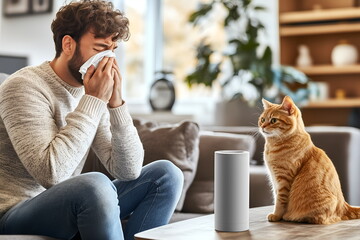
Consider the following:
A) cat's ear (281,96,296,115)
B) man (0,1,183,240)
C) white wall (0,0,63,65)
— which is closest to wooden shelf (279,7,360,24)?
white wall (0,0,63,65)

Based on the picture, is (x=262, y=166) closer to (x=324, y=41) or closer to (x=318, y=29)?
(x=318, y=29)

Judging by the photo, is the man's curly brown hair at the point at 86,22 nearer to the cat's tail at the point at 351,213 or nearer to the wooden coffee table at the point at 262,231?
the wooden coffee table at the point at 262,231

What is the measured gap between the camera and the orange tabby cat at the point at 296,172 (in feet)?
5.24

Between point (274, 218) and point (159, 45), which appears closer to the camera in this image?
point (274, 218)

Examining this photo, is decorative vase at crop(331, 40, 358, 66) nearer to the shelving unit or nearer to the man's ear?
the shelving unit

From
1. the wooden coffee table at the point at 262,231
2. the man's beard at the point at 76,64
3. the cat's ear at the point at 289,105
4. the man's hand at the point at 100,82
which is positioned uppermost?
the man's beard at the point at 76,64

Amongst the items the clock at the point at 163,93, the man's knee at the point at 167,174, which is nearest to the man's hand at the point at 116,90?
the man's knee at the point at 167,174

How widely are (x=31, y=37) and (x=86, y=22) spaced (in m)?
1.90

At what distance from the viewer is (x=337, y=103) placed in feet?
16.5

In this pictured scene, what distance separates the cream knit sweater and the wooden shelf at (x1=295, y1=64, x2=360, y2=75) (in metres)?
3.38

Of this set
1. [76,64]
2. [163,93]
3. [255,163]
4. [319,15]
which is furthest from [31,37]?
[319,15]

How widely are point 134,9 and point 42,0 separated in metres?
1.71

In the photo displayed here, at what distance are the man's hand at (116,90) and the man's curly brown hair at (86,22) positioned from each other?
108 millimetres

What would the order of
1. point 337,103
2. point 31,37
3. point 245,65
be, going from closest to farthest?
point 31,37
point 245,65
point 337,103
